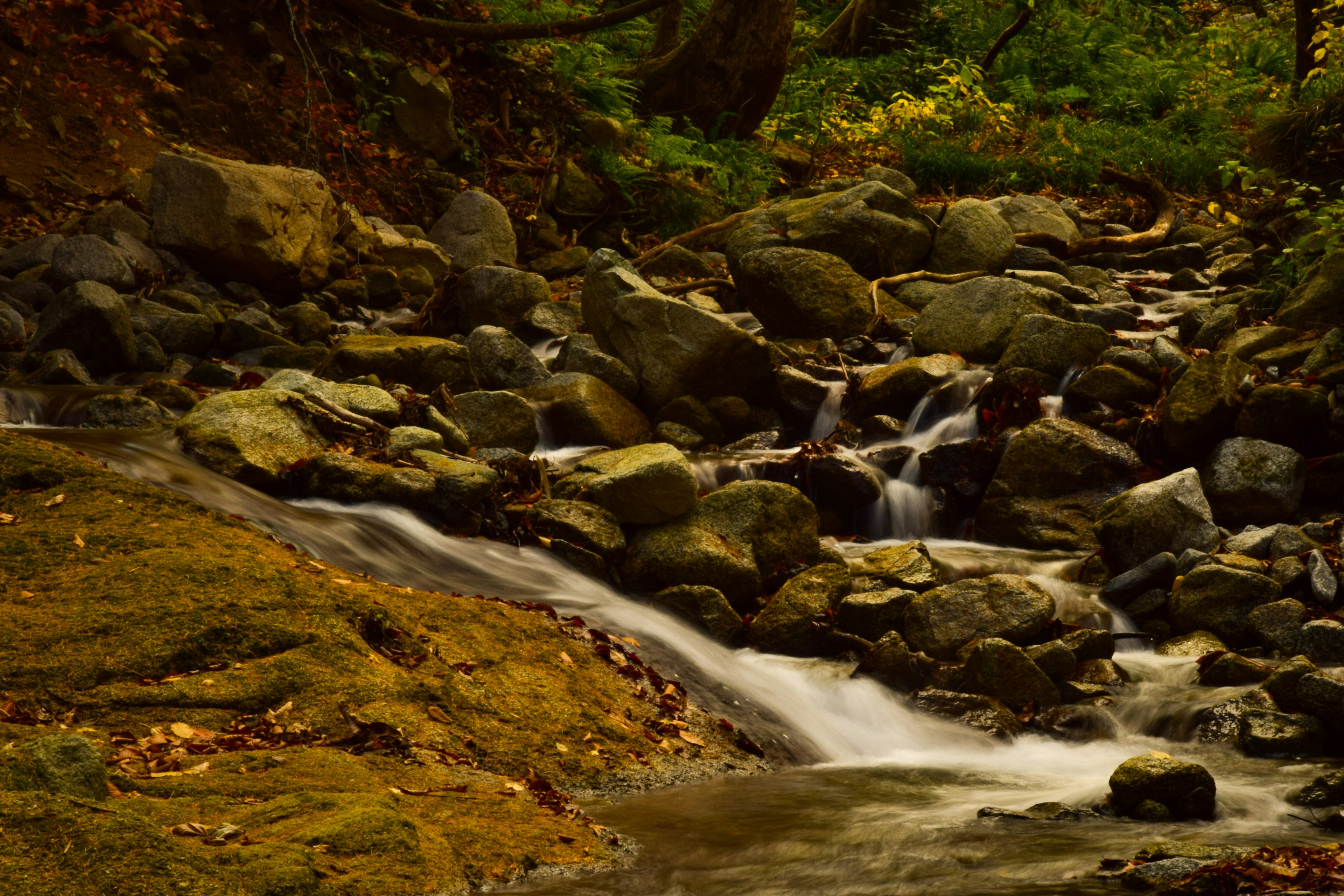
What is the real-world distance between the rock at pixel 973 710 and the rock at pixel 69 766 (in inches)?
167

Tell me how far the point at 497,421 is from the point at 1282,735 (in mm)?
5900

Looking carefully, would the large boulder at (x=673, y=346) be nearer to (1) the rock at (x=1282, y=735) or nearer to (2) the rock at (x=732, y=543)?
(2) the rock at (x=732, y=543)

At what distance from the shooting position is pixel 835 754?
546cm

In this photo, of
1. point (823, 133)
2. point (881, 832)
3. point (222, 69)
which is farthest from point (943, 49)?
point (881, 832)

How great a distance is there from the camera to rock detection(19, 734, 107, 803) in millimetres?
2486

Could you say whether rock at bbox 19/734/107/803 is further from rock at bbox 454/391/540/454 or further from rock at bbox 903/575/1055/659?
rock at bbox 454/391/540/454

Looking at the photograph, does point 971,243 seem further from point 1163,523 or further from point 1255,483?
point 1163,523

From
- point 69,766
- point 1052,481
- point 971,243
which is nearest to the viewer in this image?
point 69,766

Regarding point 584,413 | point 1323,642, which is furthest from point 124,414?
point 1323,642

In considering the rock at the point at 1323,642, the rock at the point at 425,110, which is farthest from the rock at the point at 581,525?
the rock at the point at 425,110

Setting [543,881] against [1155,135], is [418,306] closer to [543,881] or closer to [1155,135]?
[543,881]

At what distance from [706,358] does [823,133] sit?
35.3 feet

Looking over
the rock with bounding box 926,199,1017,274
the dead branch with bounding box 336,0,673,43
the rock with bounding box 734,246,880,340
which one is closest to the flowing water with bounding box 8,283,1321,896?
the rock with bounding box 734,246,880,340

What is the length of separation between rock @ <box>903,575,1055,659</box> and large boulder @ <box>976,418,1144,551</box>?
1818 mm
